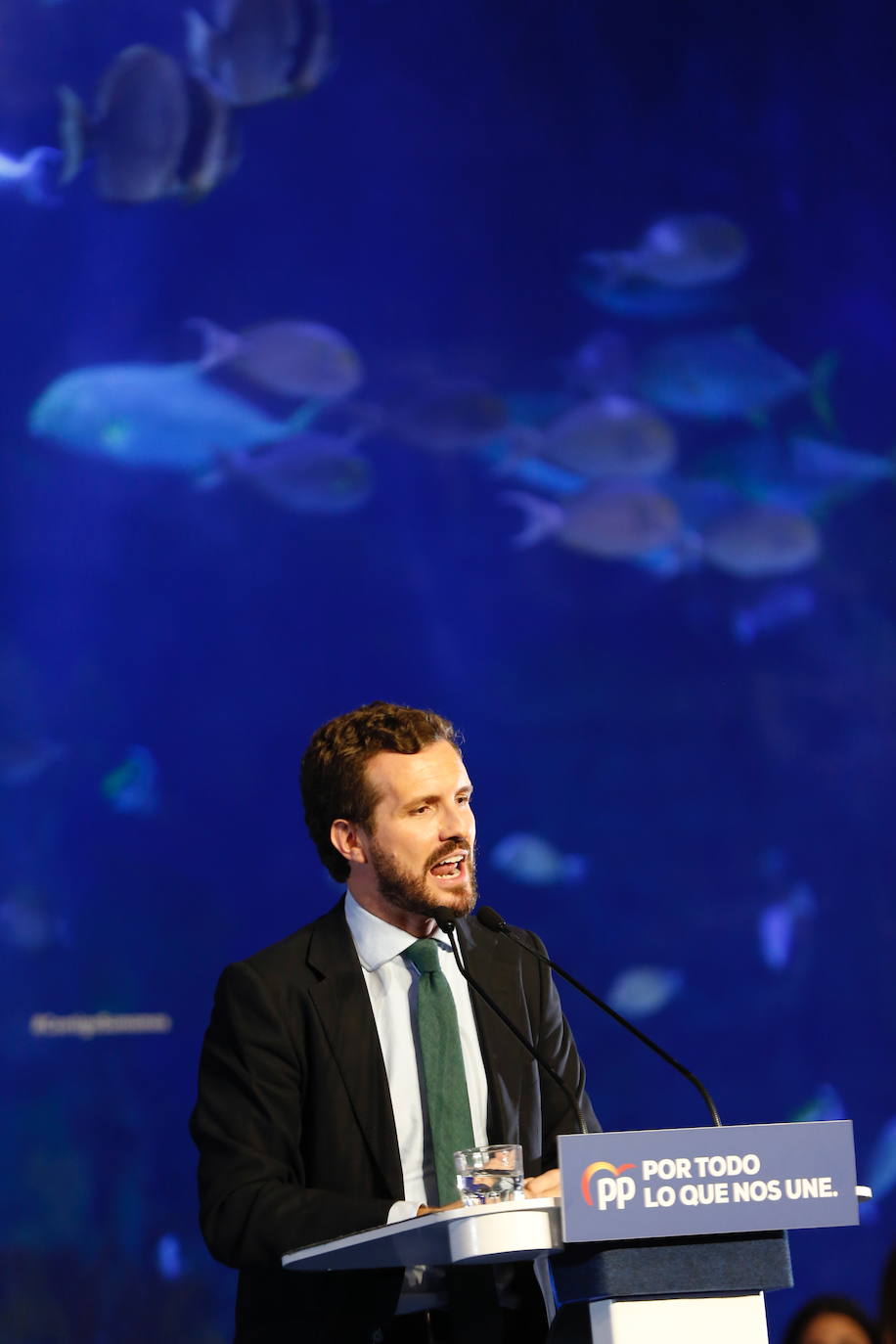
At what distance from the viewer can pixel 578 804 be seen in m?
3.81

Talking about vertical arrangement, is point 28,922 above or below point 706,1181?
above

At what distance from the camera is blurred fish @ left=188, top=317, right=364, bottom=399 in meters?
3.81

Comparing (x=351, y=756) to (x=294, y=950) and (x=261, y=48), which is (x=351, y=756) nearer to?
(x=294, y=950)

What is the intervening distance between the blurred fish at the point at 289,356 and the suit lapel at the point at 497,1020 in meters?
1.86

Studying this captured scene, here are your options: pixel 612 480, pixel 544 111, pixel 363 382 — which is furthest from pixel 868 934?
pixel 544 111

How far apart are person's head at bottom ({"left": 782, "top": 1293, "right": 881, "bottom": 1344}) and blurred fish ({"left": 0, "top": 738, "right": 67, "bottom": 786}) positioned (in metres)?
2.14

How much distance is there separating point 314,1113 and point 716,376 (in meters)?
2.57

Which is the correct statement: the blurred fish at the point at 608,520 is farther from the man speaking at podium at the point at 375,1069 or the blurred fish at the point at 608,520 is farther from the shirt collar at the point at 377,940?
the shirt collar at the point at 377,940

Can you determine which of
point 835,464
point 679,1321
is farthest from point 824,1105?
point 679,1321

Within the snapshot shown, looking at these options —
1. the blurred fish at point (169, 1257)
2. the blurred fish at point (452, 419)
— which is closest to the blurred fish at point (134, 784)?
the blurred fish at point (169, 1257)

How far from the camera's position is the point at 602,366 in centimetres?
404

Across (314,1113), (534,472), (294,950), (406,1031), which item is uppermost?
(534,472)

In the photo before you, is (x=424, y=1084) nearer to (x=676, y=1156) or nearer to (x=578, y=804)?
(x=676, y=1156)

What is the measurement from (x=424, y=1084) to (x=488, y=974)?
22cm
